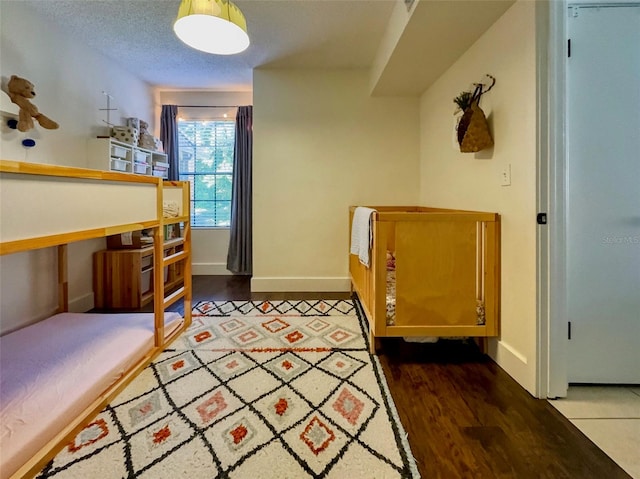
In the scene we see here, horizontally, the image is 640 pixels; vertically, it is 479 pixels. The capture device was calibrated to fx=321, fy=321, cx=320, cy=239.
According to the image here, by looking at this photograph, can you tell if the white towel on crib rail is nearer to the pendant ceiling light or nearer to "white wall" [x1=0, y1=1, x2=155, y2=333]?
the pendant ceiling light

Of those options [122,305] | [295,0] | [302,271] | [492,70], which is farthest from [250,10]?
[122,305]

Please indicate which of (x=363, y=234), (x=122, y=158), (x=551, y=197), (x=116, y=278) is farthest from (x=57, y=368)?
(x=551, y=197)

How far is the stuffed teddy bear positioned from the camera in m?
2.12

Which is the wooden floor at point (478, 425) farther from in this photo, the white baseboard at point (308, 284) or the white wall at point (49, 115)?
the white wall at point (49, 115)

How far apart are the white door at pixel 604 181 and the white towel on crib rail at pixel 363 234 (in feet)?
3.24

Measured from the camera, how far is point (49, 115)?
2.52m

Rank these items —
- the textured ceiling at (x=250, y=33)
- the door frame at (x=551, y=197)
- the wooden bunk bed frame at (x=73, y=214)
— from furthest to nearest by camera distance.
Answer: the textured ceiling at (x=250, y=33), the door frame at (x=551, y=197), the wooden bunk bed frame at (x=73, y=214)

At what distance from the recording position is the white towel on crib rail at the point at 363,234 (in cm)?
197

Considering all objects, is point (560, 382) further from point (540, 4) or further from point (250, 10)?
point (250, 10)

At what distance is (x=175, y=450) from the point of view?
45.3 inches

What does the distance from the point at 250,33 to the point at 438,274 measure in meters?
2.44

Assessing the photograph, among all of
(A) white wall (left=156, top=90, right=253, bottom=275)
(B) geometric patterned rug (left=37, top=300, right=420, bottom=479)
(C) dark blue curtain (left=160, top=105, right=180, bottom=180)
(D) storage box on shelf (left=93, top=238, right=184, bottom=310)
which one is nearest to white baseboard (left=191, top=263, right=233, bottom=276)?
(A) white wall (left=156, top=90, right=253, bottom=275)

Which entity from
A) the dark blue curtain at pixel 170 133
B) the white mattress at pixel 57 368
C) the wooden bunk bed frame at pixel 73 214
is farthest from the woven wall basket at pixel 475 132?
the dark blue curtain at pixel 170 133

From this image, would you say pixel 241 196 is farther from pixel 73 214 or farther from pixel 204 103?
pixel 73 214
